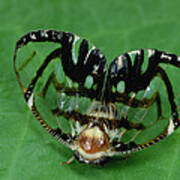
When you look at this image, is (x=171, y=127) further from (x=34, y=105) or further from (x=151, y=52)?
(x=34, y=105)

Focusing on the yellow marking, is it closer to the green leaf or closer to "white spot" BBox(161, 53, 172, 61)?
the green leaf

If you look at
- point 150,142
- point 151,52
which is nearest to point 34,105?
point 150,142

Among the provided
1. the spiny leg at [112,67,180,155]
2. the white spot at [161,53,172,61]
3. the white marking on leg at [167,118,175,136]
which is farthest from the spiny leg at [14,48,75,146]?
the white spot at [161,53,172,61]

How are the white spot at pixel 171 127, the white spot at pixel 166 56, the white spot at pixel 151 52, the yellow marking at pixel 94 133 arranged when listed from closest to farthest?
the white spot at pixel 171 127
the yellow marking at pixel 94 133
the white spot at pixel 166 56
the white spot at pixel 151 52

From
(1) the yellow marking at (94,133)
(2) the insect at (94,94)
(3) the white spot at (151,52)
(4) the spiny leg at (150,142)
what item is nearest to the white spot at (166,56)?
(2) the insect at (94,94)

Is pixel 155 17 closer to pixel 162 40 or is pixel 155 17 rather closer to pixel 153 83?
pixel 162 40

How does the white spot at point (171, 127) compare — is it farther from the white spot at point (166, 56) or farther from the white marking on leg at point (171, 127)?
the white spot at point (166, 56)
